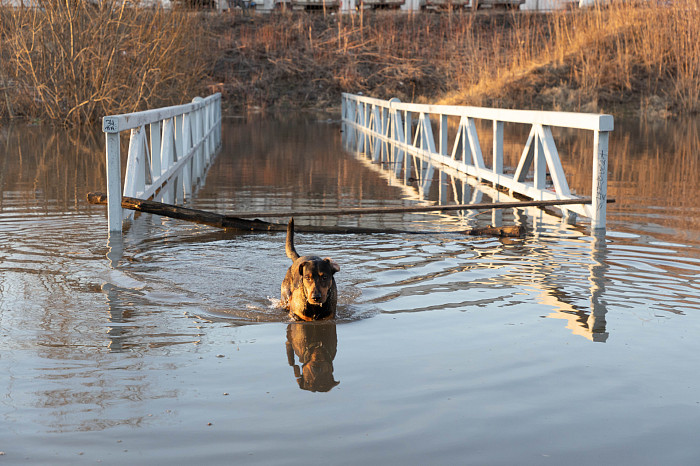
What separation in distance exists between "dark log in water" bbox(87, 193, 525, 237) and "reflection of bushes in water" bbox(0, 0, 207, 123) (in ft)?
40.6

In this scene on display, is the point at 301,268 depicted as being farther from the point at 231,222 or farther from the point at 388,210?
the point at 231,222

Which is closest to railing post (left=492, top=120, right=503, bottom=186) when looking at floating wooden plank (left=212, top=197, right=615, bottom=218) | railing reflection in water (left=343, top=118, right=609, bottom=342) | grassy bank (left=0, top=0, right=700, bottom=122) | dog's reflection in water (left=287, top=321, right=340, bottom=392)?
railing reflection in water (left=343, top=118, right=609, bottom=342)

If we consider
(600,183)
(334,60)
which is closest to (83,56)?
(600,183)

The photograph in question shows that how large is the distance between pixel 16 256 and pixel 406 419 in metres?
4.31

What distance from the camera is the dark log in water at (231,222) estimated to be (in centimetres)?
759

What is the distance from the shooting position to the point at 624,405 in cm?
342

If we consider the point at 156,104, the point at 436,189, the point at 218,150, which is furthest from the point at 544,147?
the point at 156,104

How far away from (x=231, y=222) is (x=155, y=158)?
140 inches

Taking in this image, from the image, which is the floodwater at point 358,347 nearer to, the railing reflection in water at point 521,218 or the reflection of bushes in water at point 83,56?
the railing reflection in water at point 521,218

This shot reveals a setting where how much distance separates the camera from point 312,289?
4.47 m

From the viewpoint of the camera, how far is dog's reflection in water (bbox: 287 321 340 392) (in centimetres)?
373

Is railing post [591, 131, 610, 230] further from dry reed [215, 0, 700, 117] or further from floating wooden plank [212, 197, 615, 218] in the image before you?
dry reed [215, 0, 700, 117]

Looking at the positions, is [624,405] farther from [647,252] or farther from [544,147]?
[544,147]

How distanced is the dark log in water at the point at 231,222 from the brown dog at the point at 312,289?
9.51 feet
